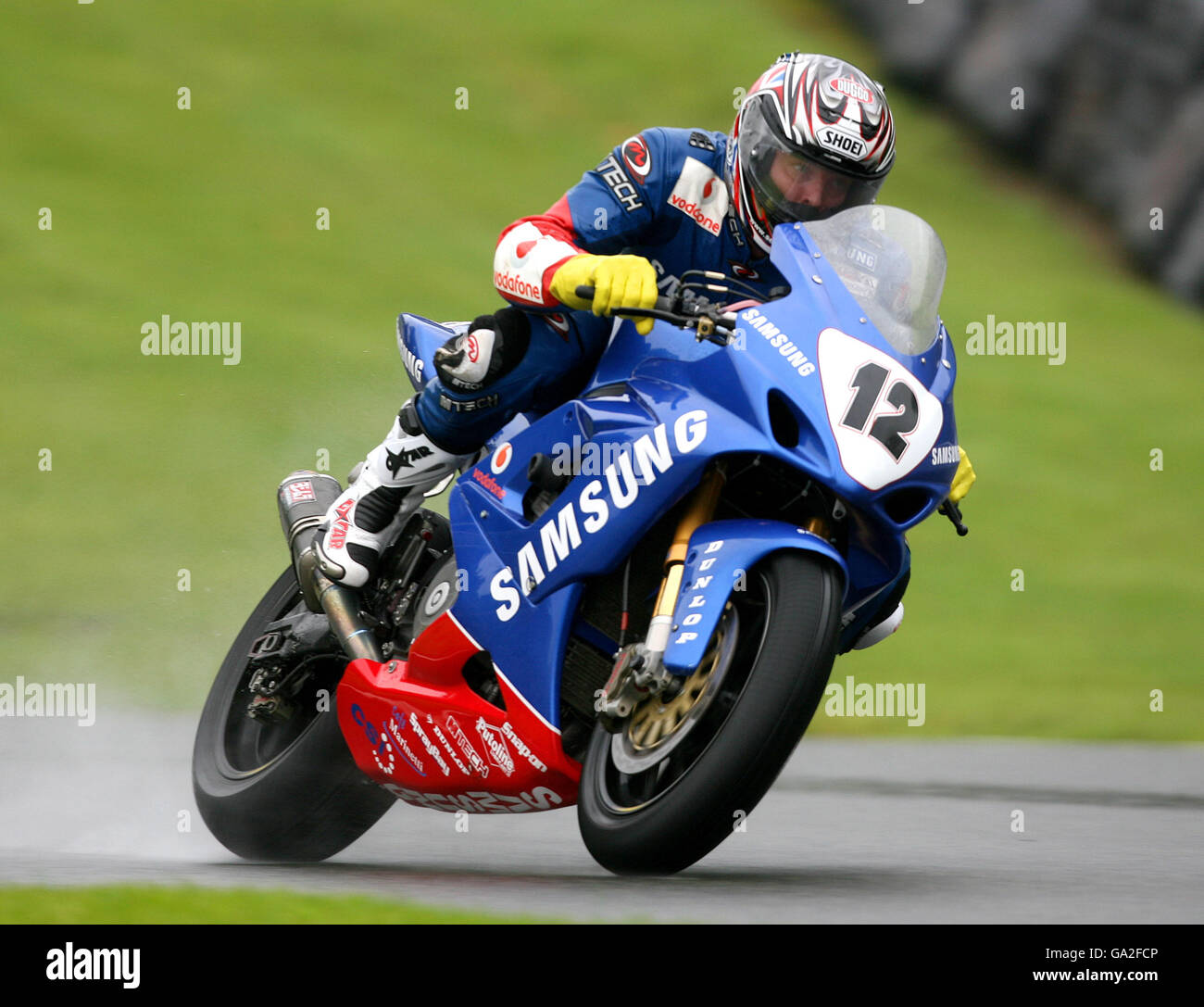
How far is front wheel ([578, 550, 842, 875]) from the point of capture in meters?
3.01

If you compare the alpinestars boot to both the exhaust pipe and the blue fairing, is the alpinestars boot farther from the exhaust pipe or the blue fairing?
the blue fairing

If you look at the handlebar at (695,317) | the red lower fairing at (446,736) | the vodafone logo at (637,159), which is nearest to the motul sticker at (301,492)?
the red lower fairing at (446,736)

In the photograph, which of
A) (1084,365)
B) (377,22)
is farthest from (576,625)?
(377,22)

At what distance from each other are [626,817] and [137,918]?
2.83 feet

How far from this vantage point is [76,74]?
1293 cm

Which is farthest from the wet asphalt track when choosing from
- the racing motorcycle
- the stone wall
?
the stone wall

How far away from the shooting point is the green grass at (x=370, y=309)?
25.8 feet

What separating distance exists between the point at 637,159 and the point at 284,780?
69.0 inches

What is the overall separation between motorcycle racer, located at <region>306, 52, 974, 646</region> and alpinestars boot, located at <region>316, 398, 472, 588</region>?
0.10 meters

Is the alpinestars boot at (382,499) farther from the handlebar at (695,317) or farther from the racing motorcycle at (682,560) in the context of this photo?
the handlebar at (695,317)

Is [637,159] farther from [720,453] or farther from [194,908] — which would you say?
[194,908]

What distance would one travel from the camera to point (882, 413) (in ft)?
10.5

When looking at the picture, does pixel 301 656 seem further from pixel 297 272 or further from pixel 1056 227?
pixel 1056 227

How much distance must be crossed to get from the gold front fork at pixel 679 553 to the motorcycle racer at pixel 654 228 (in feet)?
1.06
